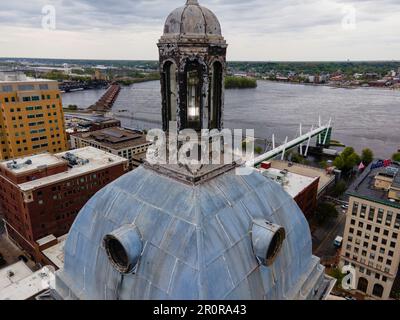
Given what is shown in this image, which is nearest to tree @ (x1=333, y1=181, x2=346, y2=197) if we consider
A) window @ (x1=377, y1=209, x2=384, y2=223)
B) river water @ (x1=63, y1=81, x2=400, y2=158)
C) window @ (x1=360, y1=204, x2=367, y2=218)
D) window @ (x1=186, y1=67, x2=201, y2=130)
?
window @ (x1=360, y1=204, x2=367, y2=218)

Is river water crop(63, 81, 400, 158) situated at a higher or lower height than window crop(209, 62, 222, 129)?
lower

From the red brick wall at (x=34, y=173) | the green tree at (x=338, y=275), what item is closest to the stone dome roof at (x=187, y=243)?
the green tree at (x=338, y=275)

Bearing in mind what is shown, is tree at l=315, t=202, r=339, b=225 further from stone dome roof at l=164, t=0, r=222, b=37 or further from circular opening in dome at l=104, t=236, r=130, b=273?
circular opening in dome at l=104, t=236, r=130, b=273

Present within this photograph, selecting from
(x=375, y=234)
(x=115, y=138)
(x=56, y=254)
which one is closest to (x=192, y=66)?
(x=375, y=234)

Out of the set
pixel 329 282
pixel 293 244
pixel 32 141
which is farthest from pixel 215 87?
pixel 32 141

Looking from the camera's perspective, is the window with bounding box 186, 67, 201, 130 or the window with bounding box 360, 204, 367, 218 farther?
the window with bounding box 360, 204, 367, 218

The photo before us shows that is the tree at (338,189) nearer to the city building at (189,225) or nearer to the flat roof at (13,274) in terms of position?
the city building at (189,225)

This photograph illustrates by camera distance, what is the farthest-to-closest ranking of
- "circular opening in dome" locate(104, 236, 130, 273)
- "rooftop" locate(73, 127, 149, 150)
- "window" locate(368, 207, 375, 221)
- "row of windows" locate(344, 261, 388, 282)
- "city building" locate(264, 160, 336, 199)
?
"rooftop" locate(73, 127, 149, 150) → "city building" locate(264, 160, 336, 199) → "row of windows" locate(344, 261, 388, 282) → "window" locate(368, 207, 375, 221) → "circular opening in dome" locate(104, 236, 130, 273)
